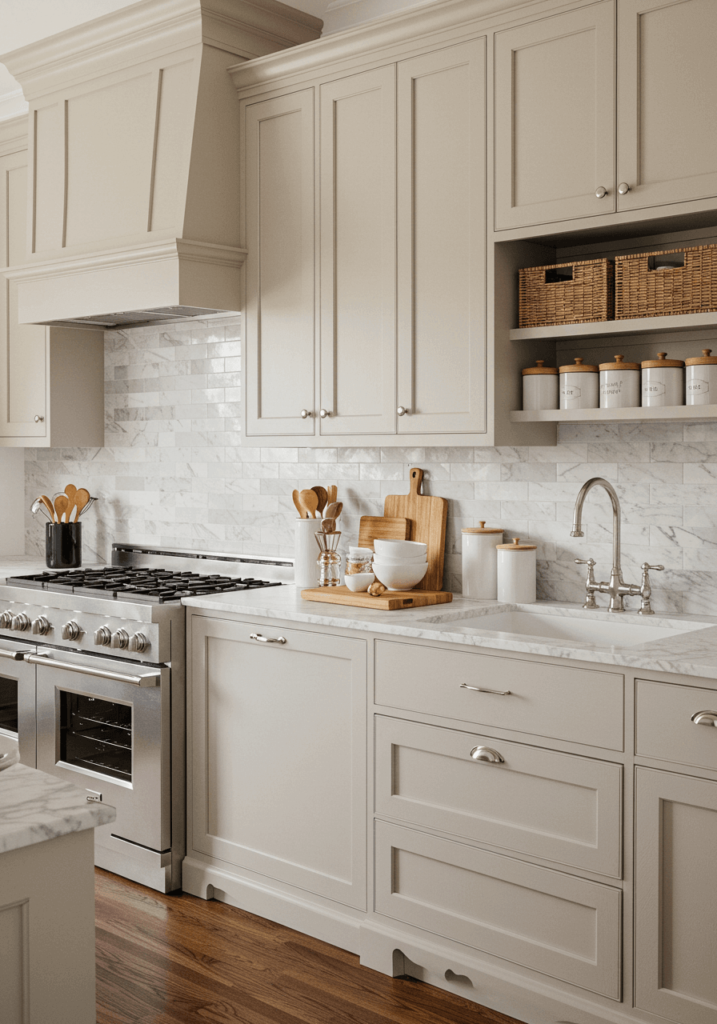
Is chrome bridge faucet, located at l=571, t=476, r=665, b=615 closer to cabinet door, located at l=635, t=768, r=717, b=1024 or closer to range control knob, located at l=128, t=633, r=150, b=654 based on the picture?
cabinet door, located at l=635, t=768, r=717, b=1024

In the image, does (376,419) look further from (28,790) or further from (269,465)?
(28,790)

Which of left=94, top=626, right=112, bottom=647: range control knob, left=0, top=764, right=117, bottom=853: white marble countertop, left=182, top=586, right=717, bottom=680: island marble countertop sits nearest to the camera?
left=0, top=764, right=117, bottom=853: white marble countertop

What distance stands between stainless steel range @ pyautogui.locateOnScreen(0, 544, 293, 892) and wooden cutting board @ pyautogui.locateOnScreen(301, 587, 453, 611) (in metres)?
0.46

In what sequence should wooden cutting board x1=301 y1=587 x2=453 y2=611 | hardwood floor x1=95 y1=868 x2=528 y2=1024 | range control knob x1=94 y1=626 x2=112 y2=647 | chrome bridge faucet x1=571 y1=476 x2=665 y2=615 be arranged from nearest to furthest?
1. hardwood floor x1=95 y1=868 x2=528 y2=1024
2. chrome bridge faucet x1=571 y1=476 x2=665 y2=615
3. wooden cutting board x1=301 y1=587 x2=453 y2=611
4. range control knob x1=94 y1=626 x2=112 y2=647

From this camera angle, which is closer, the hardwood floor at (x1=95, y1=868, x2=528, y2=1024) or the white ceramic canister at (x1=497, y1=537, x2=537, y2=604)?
the hardwood floor at (x1=95, y1=868, x2=528, y2=1024)

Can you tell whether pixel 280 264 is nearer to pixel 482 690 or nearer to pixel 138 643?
pixel 138 643

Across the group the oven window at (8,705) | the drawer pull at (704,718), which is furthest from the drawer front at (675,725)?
the oven window at (8,705)

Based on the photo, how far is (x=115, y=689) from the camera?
3516mm

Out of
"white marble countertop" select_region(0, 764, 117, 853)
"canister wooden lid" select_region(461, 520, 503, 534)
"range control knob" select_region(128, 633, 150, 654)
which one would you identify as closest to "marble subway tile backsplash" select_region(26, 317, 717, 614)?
"canister wooden lid" select_region(461, 520, 503, 534)

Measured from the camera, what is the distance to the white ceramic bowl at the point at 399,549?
3.26 m

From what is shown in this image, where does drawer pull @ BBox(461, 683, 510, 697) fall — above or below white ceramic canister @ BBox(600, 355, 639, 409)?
below

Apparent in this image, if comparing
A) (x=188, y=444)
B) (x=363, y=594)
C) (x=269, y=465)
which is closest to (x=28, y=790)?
(x=363, y=594)

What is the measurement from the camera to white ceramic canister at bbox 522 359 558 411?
3012mm

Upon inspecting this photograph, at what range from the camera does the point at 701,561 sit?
9.57ft
